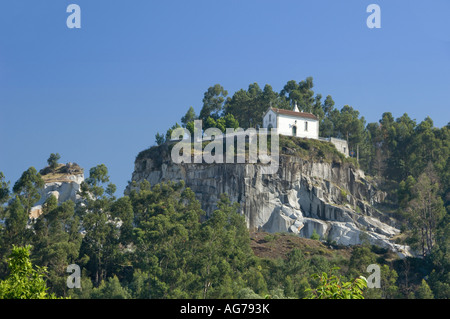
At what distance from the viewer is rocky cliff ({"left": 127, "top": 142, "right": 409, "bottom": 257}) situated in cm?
7194

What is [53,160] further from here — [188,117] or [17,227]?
[17,227]

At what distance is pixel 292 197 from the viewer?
246 ft

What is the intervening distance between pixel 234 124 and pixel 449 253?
1255 inches

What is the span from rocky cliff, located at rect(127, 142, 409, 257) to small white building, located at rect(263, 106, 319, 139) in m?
4.86

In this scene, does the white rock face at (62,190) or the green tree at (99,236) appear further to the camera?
the white rock face at (62,190)

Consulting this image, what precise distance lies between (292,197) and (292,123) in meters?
10.4

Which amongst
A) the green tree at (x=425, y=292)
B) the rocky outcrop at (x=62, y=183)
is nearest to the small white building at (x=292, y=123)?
the rocky outcrop at (x=62, y=183)

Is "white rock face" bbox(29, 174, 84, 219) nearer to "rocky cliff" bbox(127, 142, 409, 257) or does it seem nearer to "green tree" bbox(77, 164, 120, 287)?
"rocky cliff" bbox(127, 142, 409, 257)

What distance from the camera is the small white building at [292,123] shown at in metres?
80.1

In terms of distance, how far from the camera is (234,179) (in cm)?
7388

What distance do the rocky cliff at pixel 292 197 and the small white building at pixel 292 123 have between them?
4.86 metres

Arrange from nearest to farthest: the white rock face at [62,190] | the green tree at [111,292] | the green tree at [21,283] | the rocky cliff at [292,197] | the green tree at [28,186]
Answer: the green tree at [21,283] < the green tree at [111,292] < the green tree at [28,186] < the rocky cliff at [292,197] < the white rock face at [62,190]

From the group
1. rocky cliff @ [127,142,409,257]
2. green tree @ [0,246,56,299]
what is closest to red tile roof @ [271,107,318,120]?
rocky cliff @ [127,142,409,257]

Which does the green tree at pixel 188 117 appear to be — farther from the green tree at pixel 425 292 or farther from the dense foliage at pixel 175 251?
the green tree at pixel 425 292
